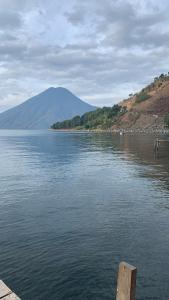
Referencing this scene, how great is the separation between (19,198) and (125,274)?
3101cm

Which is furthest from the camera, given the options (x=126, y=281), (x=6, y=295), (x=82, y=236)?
(x=82, y=236)

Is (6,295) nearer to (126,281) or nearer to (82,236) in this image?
(126,281)

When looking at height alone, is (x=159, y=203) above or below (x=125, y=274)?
below

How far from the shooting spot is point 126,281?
13.0 metres

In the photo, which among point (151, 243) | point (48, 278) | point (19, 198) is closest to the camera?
point (48, 278)

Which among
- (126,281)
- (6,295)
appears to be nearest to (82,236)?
(6,295)

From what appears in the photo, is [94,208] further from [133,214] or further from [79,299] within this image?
[79,299]

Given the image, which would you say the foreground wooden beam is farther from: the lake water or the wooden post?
the lake water

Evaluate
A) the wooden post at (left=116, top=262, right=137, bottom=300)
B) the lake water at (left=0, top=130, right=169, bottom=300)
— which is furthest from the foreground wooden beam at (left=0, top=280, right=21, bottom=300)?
the lake water at (left=0, top=130, right=169, bottom=300)

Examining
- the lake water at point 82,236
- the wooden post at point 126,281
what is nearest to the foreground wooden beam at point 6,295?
the wooden post at point 126,281

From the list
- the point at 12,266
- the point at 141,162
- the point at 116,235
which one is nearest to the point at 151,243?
the point at 116,235

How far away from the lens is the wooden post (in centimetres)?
1273

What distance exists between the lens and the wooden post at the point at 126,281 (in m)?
12.7

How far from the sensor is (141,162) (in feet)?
256
